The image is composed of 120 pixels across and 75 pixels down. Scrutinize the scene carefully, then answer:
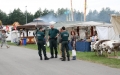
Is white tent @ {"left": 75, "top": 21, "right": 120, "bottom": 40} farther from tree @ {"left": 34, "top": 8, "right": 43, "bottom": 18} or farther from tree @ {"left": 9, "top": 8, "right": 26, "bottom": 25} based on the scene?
tree @ {"left": 34, "top": 8, "right": 43, "bottom": 18}

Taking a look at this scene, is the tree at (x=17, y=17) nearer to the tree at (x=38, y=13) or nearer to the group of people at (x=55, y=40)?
the tree at (x=38, y=13)

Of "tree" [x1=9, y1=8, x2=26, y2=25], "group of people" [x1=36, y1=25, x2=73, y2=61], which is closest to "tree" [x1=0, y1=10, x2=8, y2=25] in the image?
"tree" [x1=9, y1=8, x2=26, y2=25]

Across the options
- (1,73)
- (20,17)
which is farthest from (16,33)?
(20,17)

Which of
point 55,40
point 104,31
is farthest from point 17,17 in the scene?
point 55,40

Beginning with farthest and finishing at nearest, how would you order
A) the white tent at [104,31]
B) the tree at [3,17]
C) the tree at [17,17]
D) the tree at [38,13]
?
the tree at [38,13]
the tree at [3,17]
the tree at [17,17]
the white tent at [104,31]

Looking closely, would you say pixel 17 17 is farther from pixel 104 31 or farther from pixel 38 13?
pixel 104 31

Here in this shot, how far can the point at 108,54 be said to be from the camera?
16.3m

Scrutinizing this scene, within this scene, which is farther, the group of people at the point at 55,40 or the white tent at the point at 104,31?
the white tent at the point at 104,31

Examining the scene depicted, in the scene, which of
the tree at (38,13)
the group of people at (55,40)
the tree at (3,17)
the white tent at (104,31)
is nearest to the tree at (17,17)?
the tree at (3,17)

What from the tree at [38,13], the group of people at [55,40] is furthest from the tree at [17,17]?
the group of people at [55,40]

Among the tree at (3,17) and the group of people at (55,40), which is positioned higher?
the tree at (3,17)

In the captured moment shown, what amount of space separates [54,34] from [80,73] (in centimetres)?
591

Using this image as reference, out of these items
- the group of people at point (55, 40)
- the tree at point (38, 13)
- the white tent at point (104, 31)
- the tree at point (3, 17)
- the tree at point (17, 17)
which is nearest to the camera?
the group of people at point (55, 40)

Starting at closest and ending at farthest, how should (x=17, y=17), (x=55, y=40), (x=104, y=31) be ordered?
1. (x=55, y=40)
2. (x=104, y=31)
3. (x=17, y=17)
